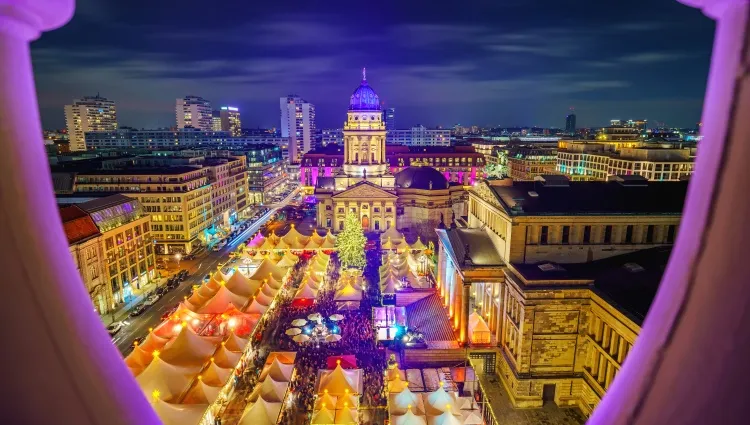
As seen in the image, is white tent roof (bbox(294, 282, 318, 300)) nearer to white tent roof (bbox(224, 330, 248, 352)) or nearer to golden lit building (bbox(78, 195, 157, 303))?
white tent roof (bbox(224, 330, 248, 352))

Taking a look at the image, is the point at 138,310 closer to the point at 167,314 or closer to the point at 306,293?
the point at 167,314

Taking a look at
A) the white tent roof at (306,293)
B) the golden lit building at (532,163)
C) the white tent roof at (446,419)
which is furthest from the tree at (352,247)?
the golden lit building at (532,163)

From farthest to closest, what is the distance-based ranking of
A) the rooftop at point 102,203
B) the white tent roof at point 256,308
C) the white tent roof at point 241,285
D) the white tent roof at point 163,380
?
the rooftop at point 102,203 → the white tent roof at point 241,285 → the white tent roof at point 256,308 → the white tent roof at point 163,380

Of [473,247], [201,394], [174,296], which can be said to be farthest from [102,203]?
[473,247]

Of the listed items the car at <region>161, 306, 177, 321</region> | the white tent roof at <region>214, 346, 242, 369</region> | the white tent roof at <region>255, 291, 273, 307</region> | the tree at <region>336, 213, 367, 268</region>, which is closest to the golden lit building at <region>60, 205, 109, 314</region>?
the car at <region>161, 306, 177, 321</region>

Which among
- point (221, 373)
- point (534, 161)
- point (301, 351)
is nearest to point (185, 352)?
point (221, 373)

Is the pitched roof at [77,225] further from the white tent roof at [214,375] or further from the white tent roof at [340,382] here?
the white tent roof at [340,382]
